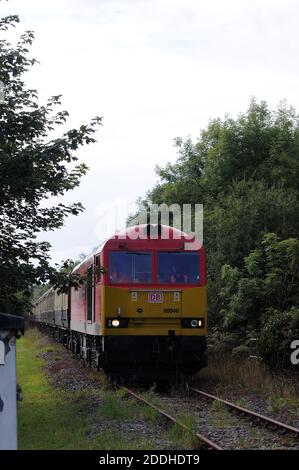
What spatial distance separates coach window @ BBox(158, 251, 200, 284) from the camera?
15.9m

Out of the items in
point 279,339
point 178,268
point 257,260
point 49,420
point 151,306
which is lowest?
point 49,420

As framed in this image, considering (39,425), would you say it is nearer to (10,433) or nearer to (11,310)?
(11,310)

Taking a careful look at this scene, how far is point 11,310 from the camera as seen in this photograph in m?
12.1

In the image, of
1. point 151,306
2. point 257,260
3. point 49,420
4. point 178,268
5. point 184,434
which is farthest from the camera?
point 257,260

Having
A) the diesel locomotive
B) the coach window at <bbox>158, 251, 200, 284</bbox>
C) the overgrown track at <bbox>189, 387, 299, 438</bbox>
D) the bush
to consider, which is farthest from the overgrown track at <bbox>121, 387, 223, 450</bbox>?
the bush

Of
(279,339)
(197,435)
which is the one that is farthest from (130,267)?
(197,435)

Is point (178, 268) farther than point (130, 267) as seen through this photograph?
Yes

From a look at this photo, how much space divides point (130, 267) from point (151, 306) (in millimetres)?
918

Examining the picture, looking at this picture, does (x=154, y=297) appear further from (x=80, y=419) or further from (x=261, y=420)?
(x=261, y=420)

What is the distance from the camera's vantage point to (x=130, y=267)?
15883 mm

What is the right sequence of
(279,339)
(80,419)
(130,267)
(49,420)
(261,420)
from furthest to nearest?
(279,339) → (130,267) → (49,420) → (80,419) → (261,420)

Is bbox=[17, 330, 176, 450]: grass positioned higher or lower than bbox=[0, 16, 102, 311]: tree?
lower

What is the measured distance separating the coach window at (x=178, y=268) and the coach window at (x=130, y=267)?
9.8 inches

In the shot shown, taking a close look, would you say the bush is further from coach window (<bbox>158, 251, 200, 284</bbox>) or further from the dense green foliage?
coach window (<bbox>158, 251, 200, 284</bbox>)
